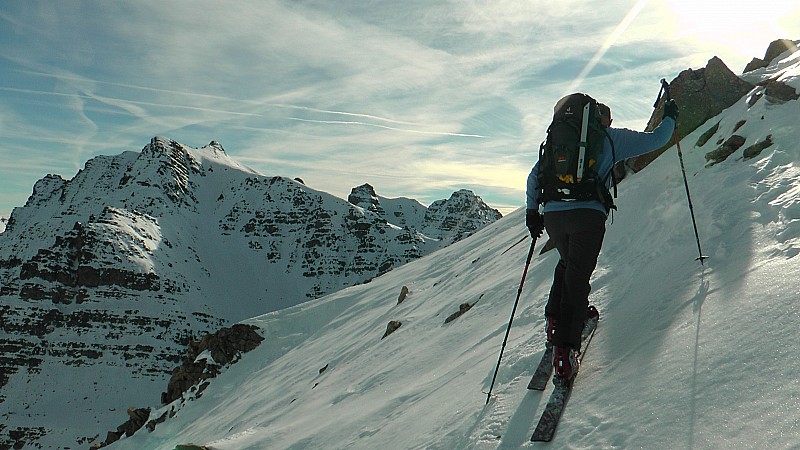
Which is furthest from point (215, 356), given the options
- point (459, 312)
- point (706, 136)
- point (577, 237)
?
point (577, 237)

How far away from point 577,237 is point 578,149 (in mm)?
894

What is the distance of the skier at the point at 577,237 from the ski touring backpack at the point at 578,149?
0.04 meters

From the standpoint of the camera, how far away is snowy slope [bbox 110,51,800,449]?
368 centimetres

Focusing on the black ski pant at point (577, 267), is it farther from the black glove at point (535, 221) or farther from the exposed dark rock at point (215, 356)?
the exposed dark rock at point (215, 356)

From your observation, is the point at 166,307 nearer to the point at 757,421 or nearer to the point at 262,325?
the point at 262,325

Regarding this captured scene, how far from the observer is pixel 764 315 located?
13.8 ft

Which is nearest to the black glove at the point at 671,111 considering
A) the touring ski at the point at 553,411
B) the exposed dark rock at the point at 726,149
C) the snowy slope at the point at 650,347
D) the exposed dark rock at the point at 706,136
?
the snowy slope at the point at 650,347

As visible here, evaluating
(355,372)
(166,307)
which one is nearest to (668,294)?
(355,372)

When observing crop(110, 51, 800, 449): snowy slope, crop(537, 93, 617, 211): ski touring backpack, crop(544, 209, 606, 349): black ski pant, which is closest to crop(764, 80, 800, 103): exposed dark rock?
crop(110, 51, 800, 449): snowy slope

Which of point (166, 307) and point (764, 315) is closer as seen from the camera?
point (764, 315)

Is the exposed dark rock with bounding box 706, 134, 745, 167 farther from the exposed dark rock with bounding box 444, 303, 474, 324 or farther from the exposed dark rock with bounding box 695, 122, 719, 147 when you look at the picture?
the exposed dark rock with bounding box 444, 303, 474, 324

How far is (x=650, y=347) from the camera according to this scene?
188 inches

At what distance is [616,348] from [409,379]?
4.94m

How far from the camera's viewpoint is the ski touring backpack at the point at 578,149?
4.94m
